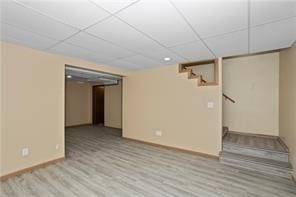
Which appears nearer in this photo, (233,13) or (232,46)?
→ (233,13)

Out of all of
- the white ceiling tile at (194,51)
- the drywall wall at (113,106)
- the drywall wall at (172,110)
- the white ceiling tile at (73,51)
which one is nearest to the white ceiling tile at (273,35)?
the white ceiling tile at (194,51)

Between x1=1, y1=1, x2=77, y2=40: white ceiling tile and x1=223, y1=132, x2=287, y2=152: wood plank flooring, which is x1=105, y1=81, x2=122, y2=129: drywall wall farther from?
x1=1, y1=1, x2=77, y2=40: white ceiling tile

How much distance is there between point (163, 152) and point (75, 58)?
305 cm

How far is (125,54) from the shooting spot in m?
3.37

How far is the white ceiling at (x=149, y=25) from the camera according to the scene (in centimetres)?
165

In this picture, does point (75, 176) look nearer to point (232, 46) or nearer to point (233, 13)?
point (233, 13)

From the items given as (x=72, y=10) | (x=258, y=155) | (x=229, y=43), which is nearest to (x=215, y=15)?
(x=229, y=43)

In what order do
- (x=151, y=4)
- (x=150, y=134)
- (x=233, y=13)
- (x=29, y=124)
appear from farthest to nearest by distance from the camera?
(x=150, y=134) < (x=29, y=124) < (x=233, y=13) < (x=151, y=4)

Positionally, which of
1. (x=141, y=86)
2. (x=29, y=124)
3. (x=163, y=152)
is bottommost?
(x=163, y=152)

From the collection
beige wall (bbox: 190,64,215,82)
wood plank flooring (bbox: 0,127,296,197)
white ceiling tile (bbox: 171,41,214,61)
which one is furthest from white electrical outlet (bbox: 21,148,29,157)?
beige wall (bbox: 190,64,215,82)

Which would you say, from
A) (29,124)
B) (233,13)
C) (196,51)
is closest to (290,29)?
(233,13)

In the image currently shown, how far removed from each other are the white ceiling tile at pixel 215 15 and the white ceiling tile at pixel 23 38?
83.0 inches

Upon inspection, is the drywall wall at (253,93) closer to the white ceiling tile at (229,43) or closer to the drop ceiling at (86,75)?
the white ceiling tile at (229,43)

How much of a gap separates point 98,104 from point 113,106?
135 centimetres
